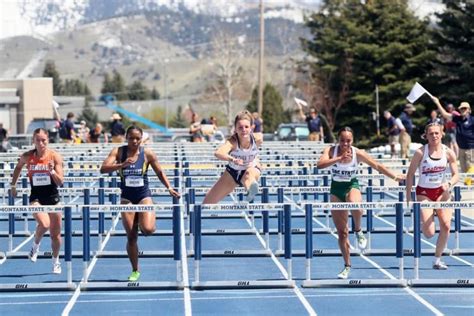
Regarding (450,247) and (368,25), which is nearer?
(450,247)

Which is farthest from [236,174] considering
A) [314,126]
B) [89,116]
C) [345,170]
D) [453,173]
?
[89,116]

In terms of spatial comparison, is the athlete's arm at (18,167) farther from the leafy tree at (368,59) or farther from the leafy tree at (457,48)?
the leafy tree at (368,59)

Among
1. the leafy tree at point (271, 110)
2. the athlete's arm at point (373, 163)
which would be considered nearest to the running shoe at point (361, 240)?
the athlete's arm at point (373, 163)

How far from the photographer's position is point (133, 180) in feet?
49.4

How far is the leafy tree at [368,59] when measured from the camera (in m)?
65.6

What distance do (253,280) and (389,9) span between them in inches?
2128

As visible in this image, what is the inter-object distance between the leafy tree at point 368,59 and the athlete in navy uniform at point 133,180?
50.4 metres

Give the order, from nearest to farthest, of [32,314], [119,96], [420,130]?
[32,314] < [420,130] < [119,96]

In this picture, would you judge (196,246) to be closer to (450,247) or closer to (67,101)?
(450,247)

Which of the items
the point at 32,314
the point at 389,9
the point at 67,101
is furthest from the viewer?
the point at 67,101

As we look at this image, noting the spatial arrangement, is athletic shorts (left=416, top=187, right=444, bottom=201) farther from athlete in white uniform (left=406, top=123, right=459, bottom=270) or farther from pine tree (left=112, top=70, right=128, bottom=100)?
pine tree (left=112, top=70, right=128, bottom=100)

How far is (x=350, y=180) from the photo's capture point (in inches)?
608

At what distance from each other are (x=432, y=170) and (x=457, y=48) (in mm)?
44884

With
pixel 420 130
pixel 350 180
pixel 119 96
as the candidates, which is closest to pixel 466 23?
pixel 420 130
